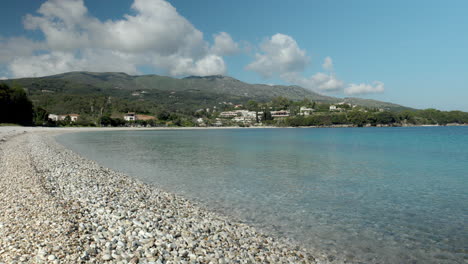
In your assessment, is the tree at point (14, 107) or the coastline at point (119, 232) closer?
the coastline at point (119, 232)

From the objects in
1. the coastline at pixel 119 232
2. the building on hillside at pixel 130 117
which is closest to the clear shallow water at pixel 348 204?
the coastline at pixel 119 232

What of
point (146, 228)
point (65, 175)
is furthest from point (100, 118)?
point (146, 228)

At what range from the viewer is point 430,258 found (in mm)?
7145

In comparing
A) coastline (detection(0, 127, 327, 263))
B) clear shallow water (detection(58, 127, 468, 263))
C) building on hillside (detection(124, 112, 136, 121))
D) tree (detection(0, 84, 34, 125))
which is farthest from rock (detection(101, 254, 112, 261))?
building on hillside (detection(124, 112, 136, 121))

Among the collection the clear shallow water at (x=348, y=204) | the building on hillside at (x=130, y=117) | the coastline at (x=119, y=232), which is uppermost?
the building on hillside at (x=130, y=117)

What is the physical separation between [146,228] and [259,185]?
899cm

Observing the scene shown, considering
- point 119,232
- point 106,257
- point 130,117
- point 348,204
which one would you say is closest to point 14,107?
point 130,117

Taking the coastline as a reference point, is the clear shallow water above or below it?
below

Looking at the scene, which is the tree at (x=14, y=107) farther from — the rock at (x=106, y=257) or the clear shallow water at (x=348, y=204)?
the rock at (x=106, y=257)

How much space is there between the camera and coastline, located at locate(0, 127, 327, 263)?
5.67 meters

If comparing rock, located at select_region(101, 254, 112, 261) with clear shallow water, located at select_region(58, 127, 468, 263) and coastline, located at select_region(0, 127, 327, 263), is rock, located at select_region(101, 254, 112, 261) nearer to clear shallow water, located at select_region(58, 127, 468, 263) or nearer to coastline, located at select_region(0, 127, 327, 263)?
coastline, located at select_region(0, 127, 327, 263)

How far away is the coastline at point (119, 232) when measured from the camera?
18.6 feet

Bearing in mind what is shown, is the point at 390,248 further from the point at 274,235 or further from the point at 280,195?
the point at 280,195

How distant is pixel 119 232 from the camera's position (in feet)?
22.4
